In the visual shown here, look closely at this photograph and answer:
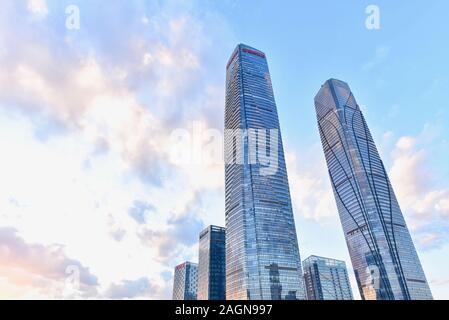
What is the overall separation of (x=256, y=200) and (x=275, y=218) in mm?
13472

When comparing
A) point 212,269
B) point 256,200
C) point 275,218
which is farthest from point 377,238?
point 212,269

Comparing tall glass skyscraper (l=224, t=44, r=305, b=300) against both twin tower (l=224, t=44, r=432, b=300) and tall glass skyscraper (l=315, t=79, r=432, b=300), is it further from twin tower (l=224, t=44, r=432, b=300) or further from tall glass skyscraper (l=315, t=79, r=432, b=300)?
tall glass skyscraper (l=315, t=79, r=432, b=300)

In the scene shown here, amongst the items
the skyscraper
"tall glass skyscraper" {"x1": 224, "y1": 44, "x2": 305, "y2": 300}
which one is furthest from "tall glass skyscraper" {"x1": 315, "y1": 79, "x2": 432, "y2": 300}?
the skyscraper

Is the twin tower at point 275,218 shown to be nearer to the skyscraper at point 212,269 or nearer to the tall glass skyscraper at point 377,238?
the tall glass skyscraper at point 377,238

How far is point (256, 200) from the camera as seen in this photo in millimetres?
154750

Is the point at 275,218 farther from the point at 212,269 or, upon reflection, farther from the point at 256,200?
the point at 212,269

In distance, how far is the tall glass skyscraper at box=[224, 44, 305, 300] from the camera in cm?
13825

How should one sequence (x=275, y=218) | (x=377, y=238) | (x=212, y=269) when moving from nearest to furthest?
(x=275, y=218) < (x=377, y=238) < (x=212, y=269)

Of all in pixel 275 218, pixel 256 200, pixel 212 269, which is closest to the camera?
pixel 275 218

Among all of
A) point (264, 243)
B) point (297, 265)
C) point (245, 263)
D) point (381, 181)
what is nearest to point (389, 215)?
point (381, 181)
